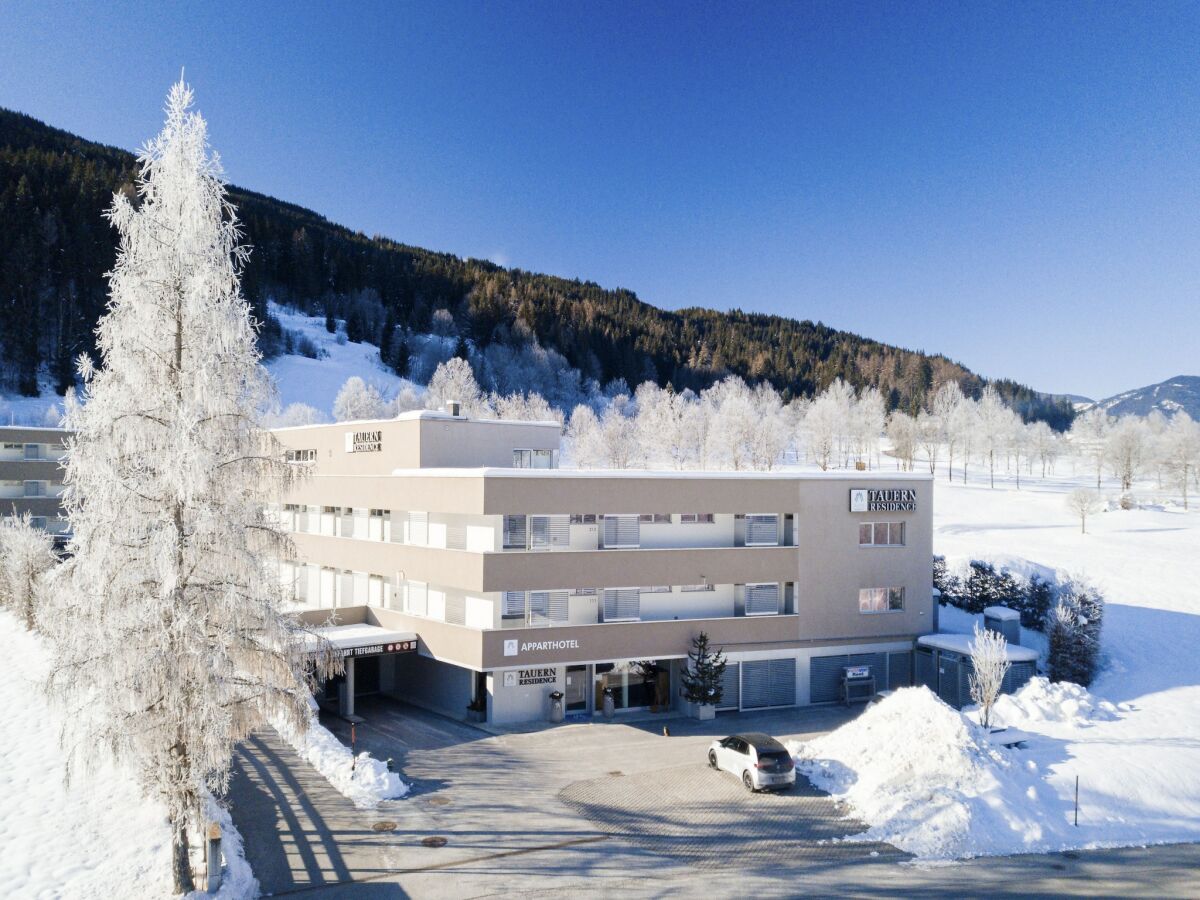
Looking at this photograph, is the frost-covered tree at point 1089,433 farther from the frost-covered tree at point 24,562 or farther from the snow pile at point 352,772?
the frost-covered tree at point 24,562

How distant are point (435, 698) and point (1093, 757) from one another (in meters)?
25.1

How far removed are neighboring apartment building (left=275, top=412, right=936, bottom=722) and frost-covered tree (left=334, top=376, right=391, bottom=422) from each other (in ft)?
227

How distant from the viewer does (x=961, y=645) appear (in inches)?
1368

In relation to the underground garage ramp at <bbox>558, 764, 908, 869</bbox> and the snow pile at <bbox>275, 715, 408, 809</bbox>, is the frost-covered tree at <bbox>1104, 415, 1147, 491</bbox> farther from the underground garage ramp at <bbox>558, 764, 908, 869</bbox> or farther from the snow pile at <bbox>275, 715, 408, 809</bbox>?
the snow pile at <bbox>275, 715, 408, 809</bbox>

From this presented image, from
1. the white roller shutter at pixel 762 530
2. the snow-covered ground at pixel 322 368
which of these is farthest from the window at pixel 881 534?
the snow-covered ground at pixel 322 368

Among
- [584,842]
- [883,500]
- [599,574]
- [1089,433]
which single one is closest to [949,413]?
[1089,433]

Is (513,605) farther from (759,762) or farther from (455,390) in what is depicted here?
(455,390)

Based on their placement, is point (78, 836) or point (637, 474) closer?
point (78, 836)

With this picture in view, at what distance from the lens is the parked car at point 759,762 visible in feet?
78.7

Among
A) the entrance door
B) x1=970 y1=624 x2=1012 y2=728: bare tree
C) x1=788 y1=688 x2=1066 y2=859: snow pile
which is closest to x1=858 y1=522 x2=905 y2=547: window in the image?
x1=970 y1=624 x2=1012 y2=728: bare tree

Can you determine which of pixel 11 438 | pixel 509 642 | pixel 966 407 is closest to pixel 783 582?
pixel 509 642

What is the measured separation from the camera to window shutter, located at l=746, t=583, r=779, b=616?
34.6m

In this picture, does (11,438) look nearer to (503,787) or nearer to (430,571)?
(430,571)

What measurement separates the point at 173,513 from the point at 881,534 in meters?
30.7
